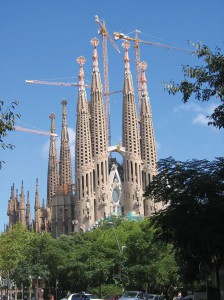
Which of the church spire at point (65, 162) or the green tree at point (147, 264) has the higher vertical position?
the church spire at point (65, 162)

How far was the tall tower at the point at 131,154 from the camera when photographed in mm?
108812

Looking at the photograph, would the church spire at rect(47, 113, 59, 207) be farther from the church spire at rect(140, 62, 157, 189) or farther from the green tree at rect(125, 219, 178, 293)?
the green tree at rect(125, 219, 178, 293)

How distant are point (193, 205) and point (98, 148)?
86.1 metres

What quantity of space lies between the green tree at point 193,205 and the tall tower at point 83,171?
8018cm

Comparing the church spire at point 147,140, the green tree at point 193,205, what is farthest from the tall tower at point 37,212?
the green tree at point 193,205

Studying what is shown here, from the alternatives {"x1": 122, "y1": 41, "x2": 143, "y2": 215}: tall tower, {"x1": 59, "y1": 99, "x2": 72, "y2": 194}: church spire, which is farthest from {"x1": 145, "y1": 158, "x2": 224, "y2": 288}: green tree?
{"x1": 59, "y1": 99, "x2": 72, "y2": 194}: church spire

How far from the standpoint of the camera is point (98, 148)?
110 metres

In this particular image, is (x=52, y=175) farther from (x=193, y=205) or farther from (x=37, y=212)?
(x=193, y=205)

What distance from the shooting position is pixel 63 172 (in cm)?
12575

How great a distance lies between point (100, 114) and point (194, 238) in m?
90.0

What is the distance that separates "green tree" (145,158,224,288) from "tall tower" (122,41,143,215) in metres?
81.8

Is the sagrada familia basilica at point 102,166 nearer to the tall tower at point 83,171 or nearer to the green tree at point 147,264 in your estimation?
the tall tower at point 83,171

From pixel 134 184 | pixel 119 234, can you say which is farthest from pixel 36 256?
pixel 134 184

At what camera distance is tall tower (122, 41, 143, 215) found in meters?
109
